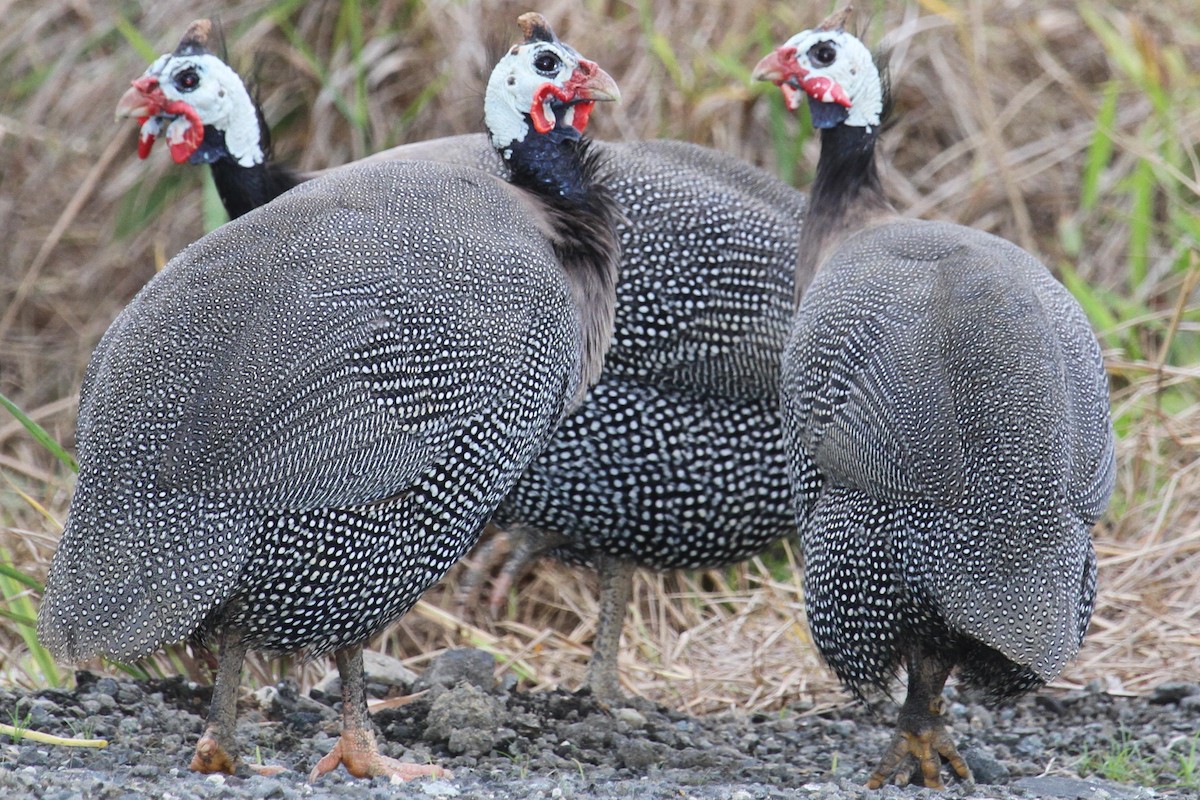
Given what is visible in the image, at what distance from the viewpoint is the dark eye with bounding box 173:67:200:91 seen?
4230mm

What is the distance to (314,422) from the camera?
10.6 feet

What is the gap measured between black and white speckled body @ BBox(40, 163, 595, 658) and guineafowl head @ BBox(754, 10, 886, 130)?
1.08 meters

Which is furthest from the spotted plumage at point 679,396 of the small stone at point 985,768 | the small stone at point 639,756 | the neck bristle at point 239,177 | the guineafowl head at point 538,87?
the small stone at point 985,768

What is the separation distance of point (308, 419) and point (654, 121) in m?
3.32

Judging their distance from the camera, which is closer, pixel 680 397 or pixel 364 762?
pixel 364 762

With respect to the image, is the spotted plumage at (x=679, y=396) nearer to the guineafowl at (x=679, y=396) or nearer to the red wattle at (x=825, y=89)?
the guineafowl at (x=679, y=396)

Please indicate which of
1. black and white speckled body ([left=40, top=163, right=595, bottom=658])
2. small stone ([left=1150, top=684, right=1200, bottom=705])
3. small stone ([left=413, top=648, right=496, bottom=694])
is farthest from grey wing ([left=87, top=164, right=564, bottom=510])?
small stone ([left=1150, top=684, right=1200, bottom=705])

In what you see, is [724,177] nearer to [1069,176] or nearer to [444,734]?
[444,734]

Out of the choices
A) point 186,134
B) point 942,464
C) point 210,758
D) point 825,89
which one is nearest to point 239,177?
point 186,134

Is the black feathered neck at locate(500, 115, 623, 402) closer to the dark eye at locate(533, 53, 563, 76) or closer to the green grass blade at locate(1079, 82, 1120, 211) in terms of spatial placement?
the dark eye at locate(533, 53, 563, 76)

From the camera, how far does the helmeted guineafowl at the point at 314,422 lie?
3119mm

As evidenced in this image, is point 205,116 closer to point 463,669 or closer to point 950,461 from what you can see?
point 463,669

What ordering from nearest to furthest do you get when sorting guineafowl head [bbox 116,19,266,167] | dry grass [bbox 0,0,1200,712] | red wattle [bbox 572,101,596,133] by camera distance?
red wattle [bbox 572,101,596,133] < guineafowl head [bbox 116,19,266,167] < dry grass [bbox 0,0,1200,712]

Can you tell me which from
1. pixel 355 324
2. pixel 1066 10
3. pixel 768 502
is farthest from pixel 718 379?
pixel 1066 10
